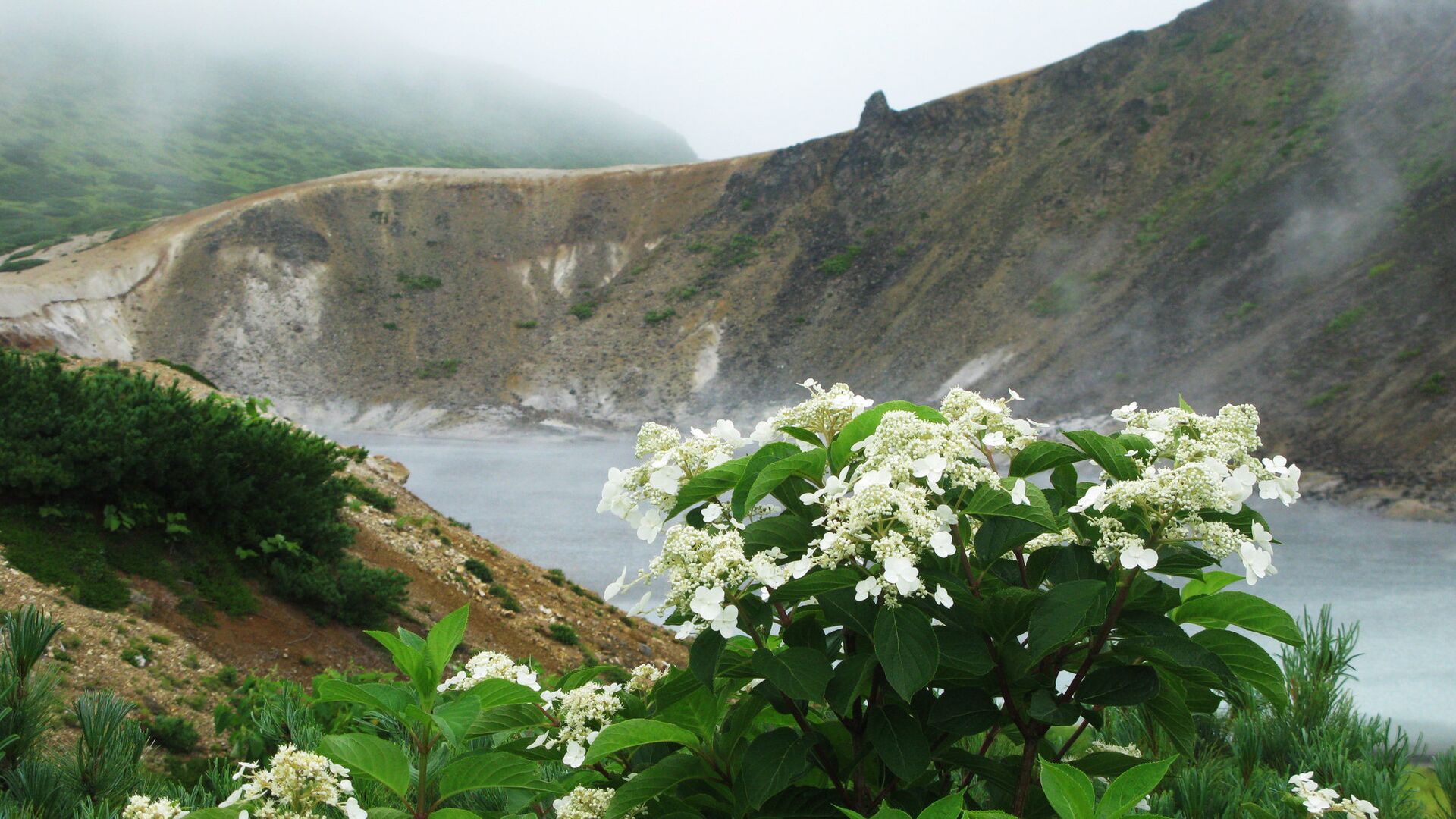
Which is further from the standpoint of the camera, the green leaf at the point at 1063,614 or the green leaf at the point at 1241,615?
the green leaf at the point at 1241,615

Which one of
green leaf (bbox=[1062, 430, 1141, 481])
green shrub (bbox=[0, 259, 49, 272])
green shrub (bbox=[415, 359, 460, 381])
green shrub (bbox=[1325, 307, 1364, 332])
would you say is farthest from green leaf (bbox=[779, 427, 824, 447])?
green shrub (bbox=[0, 259, 49, 272])

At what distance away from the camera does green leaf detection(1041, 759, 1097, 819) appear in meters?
1.31

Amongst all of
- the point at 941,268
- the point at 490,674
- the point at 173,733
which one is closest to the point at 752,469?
the point at 490,674

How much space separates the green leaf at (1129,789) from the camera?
128 centimetres

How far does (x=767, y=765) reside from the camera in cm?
166

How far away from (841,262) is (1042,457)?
59462 mm

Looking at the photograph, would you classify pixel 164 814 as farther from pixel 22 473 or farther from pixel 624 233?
pixel 624 233

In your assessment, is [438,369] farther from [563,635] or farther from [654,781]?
[654,781]

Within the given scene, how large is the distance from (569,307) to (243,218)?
84.5ft

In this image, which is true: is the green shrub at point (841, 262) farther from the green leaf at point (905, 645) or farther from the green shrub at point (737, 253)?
the green leaf at point (905, 645)

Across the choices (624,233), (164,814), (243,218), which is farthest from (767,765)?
(243,218)

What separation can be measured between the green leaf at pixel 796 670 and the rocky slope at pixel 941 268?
28.8m

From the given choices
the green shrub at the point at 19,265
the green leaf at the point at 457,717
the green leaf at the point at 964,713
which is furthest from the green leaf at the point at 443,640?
the green shrub at the point at 19,265

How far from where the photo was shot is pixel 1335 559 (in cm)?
1833
